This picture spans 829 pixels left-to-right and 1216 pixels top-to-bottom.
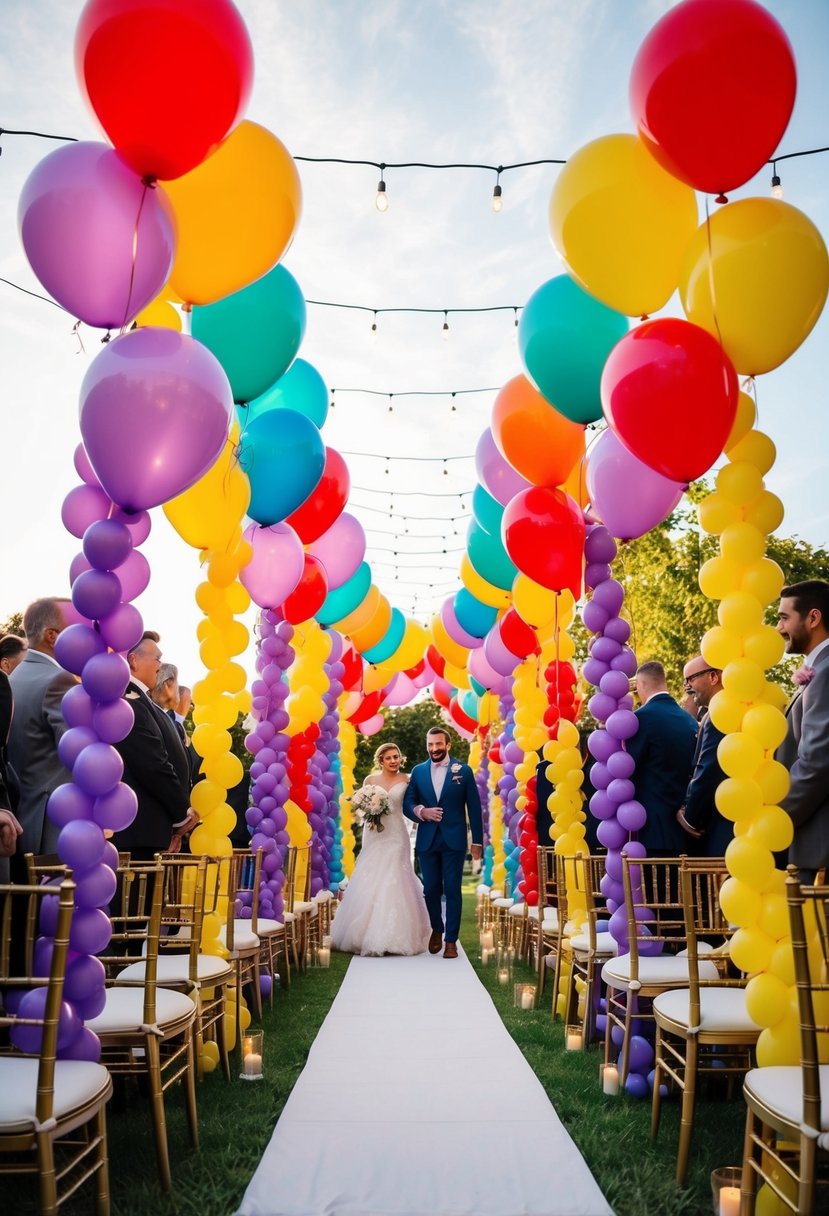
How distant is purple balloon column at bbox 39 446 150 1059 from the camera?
2719 millimetres

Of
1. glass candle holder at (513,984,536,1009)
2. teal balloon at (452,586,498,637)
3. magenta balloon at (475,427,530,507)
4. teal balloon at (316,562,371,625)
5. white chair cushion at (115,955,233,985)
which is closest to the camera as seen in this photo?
white chair cushion at (115,955,233,985)

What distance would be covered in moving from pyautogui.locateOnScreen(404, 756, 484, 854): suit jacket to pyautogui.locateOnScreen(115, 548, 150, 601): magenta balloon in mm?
5357

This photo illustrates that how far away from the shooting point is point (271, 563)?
5.57 m

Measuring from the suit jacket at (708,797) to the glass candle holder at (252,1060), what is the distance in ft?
7.76

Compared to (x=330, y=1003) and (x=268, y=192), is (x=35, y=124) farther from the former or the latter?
(x=330, y=1003)

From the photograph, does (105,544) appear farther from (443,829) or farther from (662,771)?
(443,829)

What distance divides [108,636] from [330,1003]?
402cm

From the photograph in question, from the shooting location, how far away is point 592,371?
14.5ft

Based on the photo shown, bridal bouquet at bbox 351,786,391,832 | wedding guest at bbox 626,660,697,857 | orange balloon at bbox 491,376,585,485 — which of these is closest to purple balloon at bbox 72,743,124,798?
wedding guest at bbox 626,660,697,857

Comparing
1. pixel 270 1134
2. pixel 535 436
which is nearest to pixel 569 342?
pixel 535 436

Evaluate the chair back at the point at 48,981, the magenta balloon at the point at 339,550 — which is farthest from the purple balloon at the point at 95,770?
the magenta balloon at the point at 339,550

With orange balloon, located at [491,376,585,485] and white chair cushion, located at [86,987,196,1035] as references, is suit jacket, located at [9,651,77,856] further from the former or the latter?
orange balloon, located at [491,376,585,485]

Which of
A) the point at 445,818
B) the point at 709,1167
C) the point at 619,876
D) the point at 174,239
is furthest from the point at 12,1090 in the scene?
the point at 445,818

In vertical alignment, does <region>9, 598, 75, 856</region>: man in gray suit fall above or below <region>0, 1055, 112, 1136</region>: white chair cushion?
above
